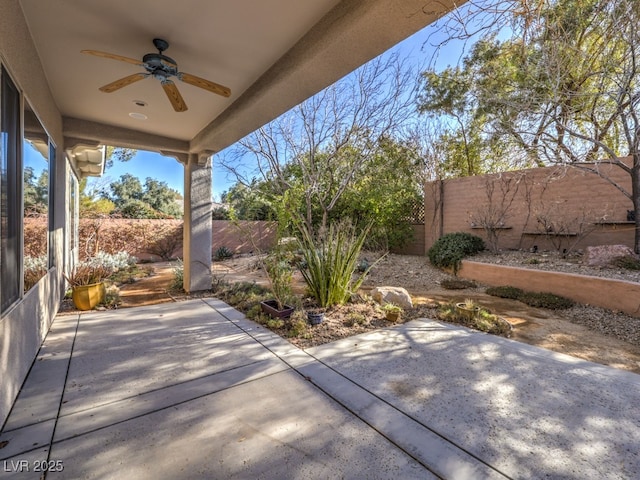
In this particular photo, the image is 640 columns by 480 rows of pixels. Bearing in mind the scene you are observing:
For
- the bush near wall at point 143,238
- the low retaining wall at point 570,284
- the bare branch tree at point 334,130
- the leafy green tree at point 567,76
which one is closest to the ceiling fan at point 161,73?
the leafy green tree at point 567,76

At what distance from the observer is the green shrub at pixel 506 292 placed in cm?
485

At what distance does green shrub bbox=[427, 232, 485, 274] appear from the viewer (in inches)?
256

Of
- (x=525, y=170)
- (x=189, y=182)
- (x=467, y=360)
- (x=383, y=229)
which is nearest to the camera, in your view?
(x=467, y=360)

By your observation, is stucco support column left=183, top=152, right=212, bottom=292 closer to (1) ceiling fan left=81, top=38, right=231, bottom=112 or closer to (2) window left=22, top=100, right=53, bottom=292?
(2) window left=22, top=100, right=53, bottom=292

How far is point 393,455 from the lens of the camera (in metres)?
1.51

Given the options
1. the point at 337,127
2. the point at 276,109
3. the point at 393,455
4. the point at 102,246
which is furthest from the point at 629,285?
the point at 102,246

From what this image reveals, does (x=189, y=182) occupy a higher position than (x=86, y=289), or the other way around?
(x=189, y=182)

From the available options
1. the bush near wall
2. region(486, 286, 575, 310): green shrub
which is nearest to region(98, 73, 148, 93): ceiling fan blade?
the bush near wall

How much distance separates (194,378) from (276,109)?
9.08ft

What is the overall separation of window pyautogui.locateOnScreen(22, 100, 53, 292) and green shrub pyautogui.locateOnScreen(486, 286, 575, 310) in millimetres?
5992

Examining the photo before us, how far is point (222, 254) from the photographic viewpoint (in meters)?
9.70

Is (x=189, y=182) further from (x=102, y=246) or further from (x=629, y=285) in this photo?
(x=629, y=285)

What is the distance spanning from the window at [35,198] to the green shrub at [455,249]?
663 centimetres

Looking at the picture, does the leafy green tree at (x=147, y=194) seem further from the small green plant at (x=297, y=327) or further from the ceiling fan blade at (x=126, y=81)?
the small green plant at (x=297, y=327)
